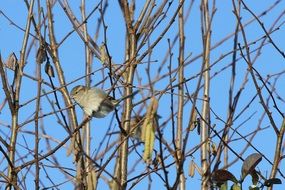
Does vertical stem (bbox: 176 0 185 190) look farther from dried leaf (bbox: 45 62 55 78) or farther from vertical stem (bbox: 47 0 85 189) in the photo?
dried leaf (bbox: 45 62 55 78)

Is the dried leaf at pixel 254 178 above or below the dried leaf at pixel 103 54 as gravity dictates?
below

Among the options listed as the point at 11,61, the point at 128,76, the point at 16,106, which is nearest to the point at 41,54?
the point at 11,61

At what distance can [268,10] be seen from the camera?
153 inches

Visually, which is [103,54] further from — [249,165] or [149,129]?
[149,129]

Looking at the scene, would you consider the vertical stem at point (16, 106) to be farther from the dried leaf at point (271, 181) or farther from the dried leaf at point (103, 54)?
the dried leaf at point (271, 181)

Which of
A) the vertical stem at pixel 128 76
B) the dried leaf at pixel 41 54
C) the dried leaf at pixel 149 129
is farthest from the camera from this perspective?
the dried leaf at pixel 41 54

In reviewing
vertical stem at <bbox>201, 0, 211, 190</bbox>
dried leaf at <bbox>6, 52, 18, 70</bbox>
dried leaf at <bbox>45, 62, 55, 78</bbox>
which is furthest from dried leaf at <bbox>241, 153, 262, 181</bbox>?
dried leaf at <bbox>6, 52, 18, 70</bbox>

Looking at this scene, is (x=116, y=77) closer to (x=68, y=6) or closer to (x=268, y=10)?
(x=68, y=6)

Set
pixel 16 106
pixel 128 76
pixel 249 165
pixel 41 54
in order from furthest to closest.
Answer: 1. pixel 41 54
2. pixel 128 76
3. pixel 16 106
4. pixel 249 165

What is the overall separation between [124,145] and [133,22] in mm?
→ 709

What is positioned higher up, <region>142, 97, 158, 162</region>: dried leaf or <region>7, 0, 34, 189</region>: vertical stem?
<region>7, 0, 34, 189</region>: vertical stem

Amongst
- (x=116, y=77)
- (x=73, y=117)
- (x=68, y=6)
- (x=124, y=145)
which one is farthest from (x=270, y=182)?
(x=68, y=6)

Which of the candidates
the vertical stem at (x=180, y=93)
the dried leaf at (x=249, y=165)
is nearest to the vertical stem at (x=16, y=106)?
the vertical stem at (x=180, y=93)

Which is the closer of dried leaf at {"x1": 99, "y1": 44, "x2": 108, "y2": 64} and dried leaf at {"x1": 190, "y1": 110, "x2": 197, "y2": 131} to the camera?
dried leaf at {"x1": 190, "y1": 110, "x2": 197, "y2": 131}
